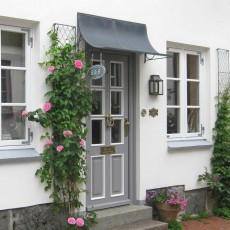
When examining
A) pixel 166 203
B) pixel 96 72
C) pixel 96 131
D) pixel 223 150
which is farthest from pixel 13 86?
pixel 223 150

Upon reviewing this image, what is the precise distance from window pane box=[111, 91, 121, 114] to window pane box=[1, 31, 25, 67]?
1.62 meters

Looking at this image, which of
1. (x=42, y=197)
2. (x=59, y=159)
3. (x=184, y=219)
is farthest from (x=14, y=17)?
(x=184, y=219)

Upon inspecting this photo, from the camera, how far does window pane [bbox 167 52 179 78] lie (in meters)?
7.68

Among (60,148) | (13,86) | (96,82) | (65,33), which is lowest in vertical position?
(60,148)

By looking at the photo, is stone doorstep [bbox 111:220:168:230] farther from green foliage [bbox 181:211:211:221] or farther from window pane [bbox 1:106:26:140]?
window pane [bbox 1:106:26:140]

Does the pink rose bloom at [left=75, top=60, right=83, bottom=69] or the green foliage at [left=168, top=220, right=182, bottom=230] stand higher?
the pink rose bloom at [left=75, top=60, right=83, bottom=69]

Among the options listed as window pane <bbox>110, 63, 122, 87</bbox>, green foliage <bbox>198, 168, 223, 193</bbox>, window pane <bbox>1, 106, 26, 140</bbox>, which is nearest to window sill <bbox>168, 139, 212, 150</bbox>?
green foliage <bbox>198, 168, 223, 193</bbox>

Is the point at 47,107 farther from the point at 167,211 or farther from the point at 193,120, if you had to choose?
the point at 193,120

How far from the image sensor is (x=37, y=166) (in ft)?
18.9

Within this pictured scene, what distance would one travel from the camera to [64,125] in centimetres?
578

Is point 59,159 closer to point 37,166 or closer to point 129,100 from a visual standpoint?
point 37,166

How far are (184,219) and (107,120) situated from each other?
236cm

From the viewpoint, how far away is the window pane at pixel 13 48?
5691 mm

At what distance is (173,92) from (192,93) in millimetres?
498
